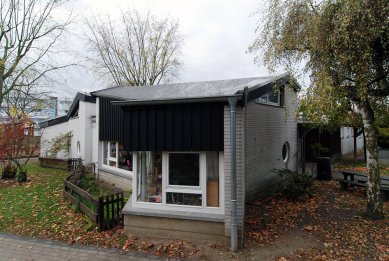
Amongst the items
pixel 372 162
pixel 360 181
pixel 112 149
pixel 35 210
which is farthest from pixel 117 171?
pixel 360 181

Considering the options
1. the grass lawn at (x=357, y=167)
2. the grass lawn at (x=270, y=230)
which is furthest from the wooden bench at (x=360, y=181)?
the grass lawn at (x=357, y=167)

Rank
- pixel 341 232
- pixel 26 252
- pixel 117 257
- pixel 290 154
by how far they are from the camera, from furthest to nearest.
Result: pixel 290 154 < pixel 341 232 < pixel 26 252 < pixel 117 257

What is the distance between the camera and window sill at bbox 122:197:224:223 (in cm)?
653

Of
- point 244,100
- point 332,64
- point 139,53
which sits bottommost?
point 244,100

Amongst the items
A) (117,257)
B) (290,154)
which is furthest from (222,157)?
(290,154)

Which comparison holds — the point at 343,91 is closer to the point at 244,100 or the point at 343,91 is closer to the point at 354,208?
the point at 244,100

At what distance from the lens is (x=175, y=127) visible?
6840 mm

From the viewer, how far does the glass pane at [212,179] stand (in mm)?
6766

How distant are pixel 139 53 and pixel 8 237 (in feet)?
81.8

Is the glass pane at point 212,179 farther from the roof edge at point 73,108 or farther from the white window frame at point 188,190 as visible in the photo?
the roof edge at point 73,108

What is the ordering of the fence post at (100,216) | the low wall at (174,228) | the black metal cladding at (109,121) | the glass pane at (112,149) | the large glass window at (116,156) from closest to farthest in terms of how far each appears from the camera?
the low wall at (174,228), the fence post at (100,216), the black metal cladding at (109,121), the large glass window at (116,156), the glass pane at (112,149)

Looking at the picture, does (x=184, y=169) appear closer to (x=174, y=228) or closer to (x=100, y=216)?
(x=174, y=228)

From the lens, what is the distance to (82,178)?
1346 cm

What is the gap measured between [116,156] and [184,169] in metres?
6.48
